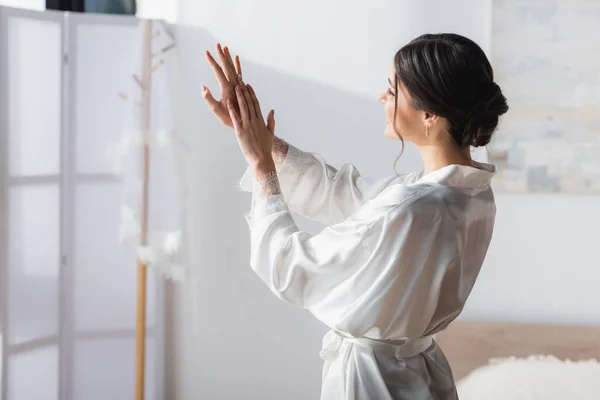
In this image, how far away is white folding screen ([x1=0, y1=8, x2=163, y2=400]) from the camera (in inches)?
97.0

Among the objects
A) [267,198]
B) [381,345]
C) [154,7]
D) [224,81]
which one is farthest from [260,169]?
[154,7]

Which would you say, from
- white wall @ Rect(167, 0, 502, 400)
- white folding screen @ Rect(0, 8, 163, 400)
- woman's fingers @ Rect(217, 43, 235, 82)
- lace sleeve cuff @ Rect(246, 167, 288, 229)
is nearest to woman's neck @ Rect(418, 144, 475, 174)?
lace sleeve cuff @ Rect(246, 167, 288, 229)

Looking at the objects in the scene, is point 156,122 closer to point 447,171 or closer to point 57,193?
point 57,193

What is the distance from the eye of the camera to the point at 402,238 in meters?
1.23

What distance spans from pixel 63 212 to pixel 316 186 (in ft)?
4.32

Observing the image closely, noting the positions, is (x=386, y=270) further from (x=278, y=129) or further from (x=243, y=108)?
(x=278, y=129)

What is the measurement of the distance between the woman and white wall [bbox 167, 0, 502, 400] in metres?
1.39

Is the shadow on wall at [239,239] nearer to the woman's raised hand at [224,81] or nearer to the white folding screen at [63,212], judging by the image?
the white folding screen at [63,212]

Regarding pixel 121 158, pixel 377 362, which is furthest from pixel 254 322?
pixel 377 362

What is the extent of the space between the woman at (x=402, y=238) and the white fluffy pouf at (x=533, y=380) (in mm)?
1226

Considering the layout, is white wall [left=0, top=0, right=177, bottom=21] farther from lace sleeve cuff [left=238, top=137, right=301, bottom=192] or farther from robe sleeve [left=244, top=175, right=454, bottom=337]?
robe sleeve [left=244, top=175, right=454, bottom=337]

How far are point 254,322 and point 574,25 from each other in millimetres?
1650

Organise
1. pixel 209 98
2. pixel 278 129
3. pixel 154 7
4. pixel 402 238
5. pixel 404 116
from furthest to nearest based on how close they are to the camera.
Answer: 1. pixel 154 7
2. pixel 278 129
3. pixel 209 98
4. pixel 404 116
5. pixel 402 238

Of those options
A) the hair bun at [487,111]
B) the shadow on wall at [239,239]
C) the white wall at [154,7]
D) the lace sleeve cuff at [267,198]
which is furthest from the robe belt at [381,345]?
the white wall at [154,7]
